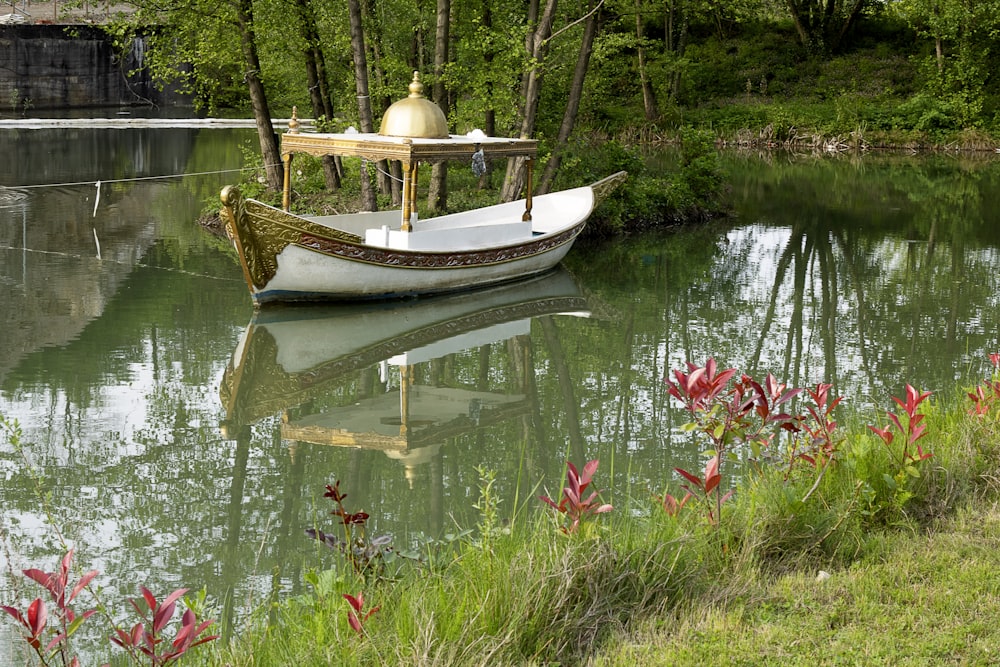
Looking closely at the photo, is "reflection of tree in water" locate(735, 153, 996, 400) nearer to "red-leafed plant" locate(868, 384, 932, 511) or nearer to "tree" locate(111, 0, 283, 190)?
"red-leafed plant" locate(868, 384, 932, 511)

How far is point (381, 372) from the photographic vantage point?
11695 millimetres

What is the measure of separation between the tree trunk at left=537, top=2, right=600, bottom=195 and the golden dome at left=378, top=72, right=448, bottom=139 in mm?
5127

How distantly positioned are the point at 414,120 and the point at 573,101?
219 inches

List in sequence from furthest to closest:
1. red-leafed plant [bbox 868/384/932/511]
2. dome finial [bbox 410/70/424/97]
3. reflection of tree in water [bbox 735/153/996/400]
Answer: dome finial [bbox 410/70/424/97] < reflection of tree in water [bbox 735/153/996/400] < red-leafed plant [bbox 868/384/932/511]

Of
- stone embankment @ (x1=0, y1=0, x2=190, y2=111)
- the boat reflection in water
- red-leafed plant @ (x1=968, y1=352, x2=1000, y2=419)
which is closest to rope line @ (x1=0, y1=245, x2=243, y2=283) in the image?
the boat reflection in water

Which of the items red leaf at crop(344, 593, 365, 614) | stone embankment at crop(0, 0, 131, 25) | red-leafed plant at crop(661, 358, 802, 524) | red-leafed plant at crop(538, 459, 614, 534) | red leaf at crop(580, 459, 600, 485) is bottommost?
red leaf at crop(344, 593, 365, 614)

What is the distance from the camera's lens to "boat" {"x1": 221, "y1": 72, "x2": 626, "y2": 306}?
13.8 metres

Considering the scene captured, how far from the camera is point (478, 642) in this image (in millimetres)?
4516

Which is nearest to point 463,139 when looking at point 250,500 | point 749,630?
point 250,500

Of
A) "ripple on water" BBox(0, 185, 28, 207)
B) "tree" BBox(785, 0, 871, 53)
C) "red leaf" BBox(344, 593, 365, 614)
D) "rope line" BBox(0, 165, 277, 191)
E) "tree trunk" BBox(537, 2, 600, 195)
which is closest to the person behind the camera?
"red leaf" BBox(344, 593, 365, 614)

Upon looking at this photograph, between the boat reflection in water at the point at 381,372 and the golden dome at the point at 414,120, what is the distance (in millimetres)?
2241

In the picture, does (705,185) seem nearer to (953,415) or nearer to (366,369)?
(366,369)

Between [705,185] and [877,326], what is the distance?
10596mm

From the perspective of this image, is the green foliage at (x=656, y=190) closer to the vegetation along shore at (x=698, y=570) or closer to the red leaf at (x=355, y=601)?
the vegetation along shore at (x=698, y=570)
